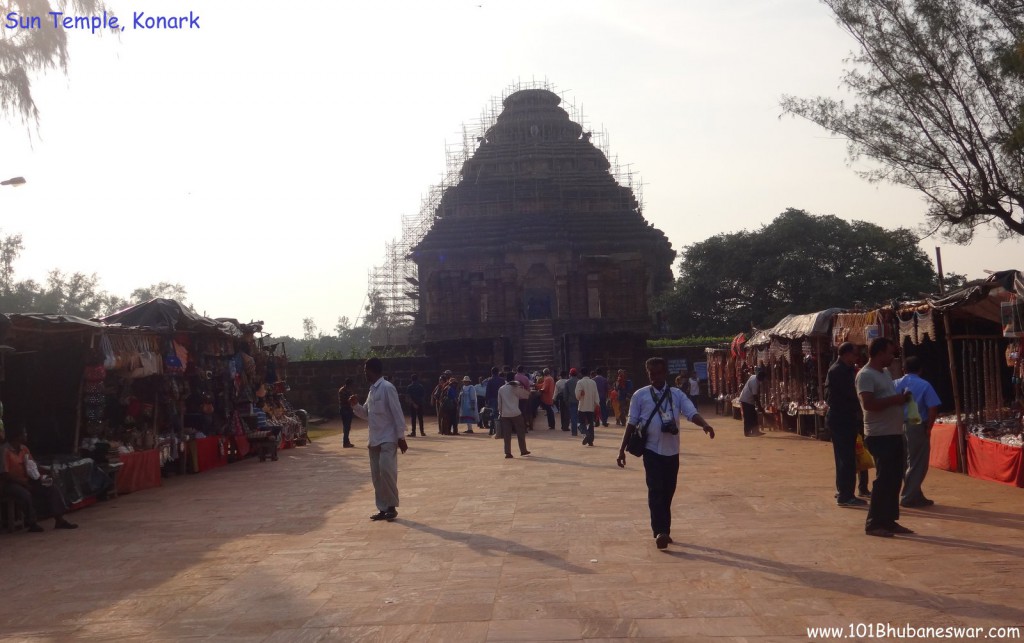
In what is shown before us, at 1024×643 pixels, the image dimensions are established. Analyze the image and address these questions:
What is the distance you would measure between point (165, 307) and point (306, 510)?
17.9 feet

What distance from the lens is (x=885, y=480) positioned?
779 centimetres

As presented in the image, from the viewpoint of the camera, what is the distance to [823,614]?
5523 mm

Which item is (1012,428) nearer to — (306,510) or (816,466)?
(816,466)

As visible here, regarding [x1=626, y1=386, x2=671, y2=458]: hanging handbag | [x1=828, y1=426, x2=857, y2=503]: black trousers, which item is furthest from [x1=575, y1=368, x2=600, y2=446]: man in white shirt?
[x1=626, y1=386, x2=671, y2=458]: hanging handbag

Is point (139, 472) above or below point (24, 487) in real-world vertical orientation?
below

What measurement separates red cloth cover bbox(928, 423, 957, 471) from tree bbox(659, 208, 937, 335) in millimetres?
33868

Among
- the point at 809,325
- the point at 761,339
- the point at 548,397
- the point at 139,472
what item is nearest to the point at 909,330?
the point at 809,325

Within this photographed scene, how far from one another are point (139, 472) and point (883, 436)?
9.29 m

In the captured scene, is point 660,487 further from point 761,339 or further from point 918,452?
point 761,339

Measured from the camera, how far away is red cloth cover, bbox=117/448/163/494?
12727 millimetres

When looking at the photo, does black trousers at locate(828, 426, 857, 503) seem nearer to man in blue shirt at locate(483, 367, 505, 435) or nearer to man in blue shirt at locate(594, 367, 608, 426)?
man in blue shirt at locate(483, 367, 505, 435)

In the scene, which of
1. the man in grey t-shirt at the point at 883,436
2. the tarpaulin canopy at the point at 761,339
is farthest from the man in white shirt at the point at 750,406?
the man in grey t-shirt at the point at 883,436

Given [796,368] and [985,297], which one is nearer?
[985,297]

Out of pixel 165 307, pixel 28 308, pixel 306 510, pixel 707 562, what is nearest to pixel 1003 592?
pixel 707 562
